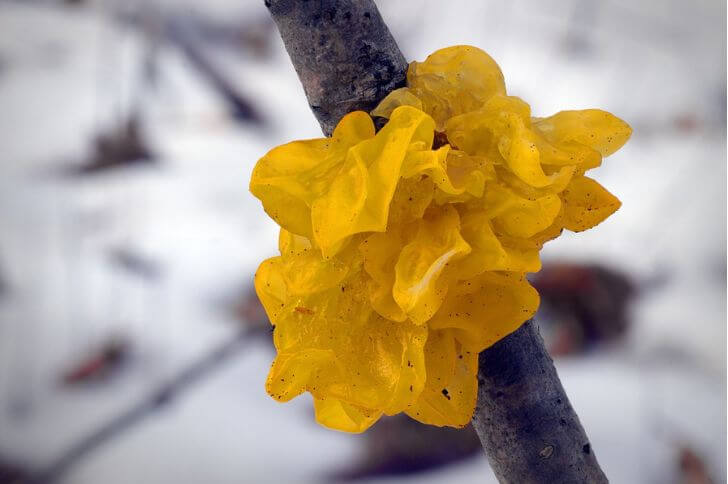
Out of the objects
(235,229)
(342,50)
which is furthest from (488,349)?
(235,229)

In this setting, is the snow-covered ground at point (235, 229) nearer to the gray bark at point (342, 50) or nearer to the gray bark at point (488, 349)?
the gray bark at point (488, 349)

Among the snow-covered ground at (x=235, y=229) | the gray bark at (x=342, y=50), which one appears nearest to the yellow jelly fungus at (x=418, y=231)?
the gray bark at (x=342, y=50)

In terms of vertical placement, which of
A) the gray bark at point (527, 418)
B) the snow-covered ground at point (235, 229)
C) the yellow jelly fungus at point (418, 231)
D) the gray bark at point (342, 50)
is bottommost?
the snow-covered ground at point (235, 229)

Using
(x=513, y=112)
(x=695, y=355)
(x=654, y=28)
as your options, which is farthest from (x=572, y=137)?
(x=654, y=28)

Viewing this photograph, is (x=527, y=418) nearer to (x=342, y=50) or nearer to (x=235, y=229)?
(x=342, y=50)

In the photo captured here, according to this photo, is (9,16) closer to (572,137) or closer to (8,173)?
(8,173)

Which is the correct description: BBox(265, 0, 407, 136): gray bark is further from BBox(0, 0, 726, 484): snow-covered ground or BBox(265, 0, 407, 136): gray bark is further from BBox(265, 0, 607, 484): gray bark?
BBox(0, 0, 726, 484): snow-covered ground
